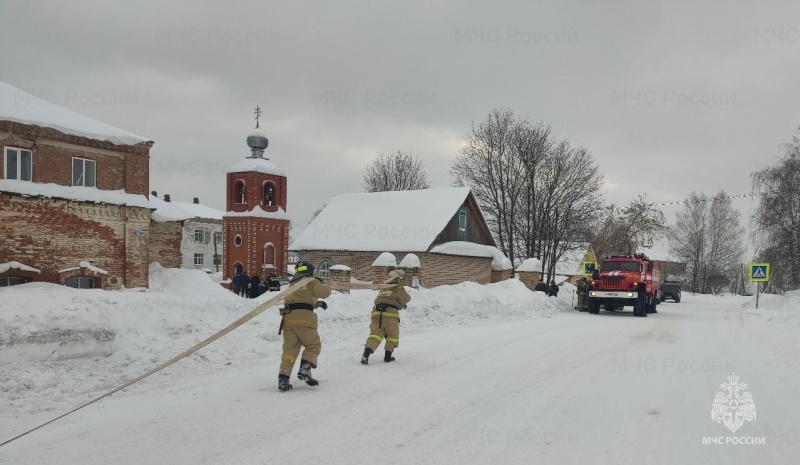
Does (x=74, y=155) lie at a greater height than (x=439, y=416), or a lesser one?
greater

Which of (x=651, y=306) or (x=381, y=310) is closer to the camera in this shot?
(x=381, y=310)

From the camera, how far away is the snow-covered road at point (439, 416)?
488 centimetres

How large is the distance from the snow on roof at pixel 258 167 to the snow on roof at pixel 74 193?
18447mm

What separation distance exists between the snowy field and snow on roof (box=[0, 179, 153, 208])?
8.14 meters

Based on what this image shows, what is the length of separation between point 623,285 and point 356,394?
1924 cm

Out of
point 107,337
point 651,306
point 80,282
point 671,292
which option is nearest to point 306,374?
point 107,337

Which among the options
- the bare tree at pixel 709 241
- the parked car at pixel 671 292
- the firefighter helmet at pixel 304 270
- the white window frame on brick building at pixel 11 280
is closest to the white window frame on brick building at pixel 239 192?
the white window frame on brick building at pixel 11 280

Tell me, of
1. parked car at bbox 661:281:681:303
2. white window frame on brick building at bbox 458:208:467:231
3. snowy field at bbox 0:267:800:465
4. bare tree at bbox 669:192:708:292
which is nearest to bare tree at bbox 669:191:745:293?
bare tree at bbox 669:192:708:292

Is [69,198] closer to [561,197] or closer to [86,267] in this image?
[86,267]

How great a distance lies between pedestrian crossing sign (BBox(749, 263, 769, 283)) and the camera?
2273 centimetres

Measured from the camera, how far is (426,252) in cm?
3094

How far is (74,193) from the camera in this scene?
17.3 metres

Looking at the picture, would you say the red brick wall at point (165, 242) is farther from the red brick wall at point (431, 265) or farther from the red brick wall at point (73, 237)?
the red brick wall at point (431, 265)

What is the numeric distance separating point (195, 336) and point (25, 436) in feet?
17.2
